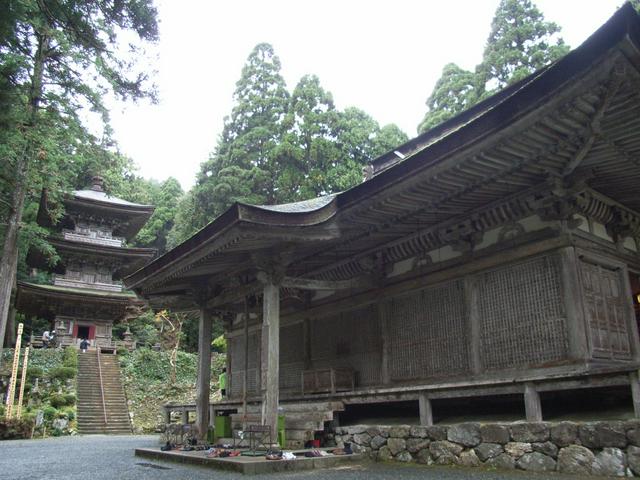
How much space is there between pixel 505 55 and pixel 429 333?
26.5 m

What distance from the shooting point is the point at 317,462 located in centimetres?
797

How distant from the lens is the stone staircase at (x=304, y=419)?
9375 mm

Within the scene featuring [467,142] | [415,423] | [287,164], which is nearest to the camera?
[467,142]

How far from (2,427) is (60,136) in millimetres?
10759

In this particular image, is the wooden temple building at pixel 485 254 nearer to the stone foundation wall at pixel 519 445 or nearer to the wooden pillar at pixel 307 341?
the stone foundation wall at pixel 519 445

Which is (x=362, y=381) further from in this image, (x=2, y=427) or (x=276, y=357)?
(x=2, y=427)

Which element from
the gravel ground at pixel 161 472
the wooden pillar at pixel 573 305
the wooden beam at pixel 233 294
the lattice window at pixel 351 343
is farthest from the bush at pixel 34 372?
the wooden pillar at pixel 573 305

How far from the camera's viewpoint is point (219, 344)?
32.8 metres

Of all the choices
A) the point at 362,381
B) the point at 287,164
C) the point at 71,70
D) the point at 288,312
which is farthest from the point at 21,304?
the point at 362,381

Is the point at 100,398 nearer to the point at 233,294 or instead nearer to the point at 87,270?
the point at 87,270

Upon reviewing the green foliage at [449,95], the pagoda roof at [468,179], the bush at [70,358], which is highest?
the green foliage at [449,95]

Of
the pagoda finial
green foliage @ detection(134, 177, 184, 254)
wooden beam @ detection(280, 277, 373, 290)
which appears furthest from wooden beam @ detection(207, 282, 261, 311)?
green foliage @ detection(134, 177, 184, 254)

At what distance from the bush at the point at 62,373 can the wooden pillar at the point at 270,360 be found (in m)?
20.7

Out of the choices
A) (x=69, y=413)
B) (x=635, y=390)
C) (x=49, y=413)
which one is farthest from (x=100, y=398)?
(x=635, y=390)
